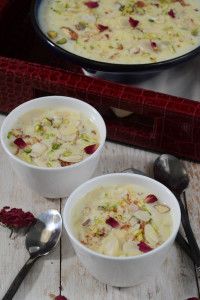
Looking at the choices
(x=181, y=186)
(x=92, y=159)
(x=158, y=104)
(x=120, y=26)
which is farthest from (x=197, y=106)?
(x=120, y=26)

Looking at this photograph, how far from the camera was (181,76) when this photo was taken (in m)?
2.07

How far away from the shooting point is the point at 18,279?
152 centimetres

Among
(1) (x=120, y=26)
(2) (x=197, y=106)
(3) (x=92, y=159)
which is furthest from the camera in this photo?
(1) (x=120, y=26)

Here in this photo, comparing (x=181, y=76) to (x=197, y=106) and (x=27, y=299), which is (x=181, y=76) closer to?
(x=197, y=106)

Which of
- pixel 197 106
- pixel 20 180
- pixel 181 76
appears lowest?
pixel 20 180

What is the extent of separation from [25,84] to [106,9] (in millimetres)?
481

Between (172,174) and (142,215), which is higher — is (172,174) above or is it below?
below

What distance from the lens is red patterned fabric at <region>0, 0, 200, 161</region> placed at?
5.76 ft

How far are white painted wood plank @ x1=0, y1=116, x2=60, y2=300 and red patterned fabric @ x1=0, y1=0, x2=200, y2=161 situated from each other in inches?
11.7

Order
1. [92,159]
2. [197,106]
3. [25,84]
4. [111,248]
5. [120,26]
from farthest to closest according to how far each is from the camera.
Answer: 1. [120,26]
2. [25,84]
3. [197,106]
4. [92,159]
5. [111,248]

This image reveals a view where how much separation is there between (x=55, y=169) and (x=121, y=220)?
9.1 inches

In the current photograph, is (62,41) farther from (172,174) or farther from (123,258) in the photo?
(123,258)

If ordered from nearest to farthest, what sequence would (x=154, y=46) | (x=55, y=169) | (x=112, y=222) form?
1. (x=112, y=222)
2. (x=55, y=169)
3. (x=154, y=46)

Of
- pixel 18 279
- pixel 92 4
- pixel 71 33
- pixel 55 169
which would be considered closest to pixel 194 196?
pixel 55 169
